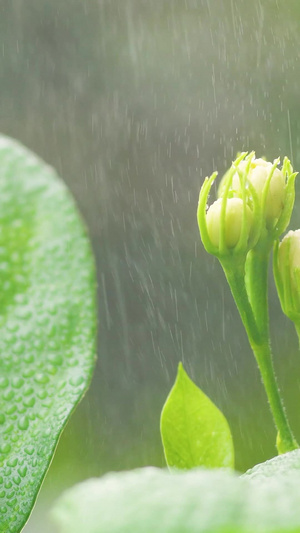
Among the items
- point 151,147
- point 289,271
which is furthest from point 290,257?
point 151,147

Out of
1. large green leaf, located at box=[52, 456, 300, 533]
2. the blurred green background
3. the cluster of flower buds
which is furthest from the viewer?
the blurred green background

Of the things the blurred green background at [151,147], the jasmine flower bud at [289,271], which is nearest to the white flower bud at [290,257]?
the jasmine flower bud at [289,271]

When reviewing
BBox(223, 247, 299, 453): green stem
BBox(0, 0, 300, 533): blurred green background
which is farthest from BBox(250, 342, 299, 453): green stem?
BBox(0, 0, 300, 533): blurred green background

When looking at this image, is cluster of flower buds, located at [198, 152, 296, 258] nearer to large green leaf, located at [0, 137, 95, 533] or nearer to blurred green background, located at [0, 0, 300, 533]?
large green leaf, located at [0, 137, 95, 533]

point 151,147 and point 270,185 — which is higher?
point 151,147

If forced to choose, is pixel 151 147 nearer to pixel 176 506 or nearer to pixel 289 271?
pixel 289 271

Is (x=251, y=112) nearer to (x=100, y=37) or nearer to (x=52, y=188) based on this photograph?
(x=100, y=37)

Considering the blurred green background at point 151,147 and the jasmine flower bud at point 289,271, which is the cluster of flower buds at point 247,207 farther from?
the blurred green background at point 151,147
